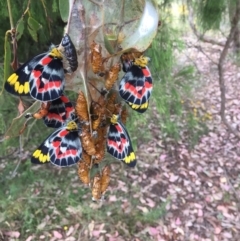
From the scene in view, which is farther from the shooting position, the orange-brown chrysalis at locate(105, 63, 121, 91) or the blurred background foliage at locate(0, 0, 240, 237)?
the blurred background foliage at locate(0, 0, 240, 237)

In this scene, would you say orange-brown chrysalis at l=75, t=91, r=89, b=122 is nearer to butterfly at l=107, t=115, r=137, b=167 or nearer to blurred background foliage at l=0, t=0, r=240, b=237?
butterfly at l=107, t=115, r=137, b=167

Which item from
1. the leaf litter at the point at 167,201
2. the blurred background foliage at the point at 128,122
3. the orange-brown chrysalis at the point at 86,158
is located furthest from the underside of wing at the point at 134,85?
the leaf litter at the point at 167,201

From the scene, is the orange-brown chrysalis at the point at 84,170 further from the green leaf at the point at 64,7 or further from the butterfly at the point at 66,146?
the green leaf at the point at 64,7

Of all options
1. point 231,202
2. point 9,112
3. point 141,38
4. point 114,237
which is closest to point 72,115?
point 141,38

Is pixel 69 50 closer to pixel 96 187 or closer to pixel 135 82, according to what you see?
pixel 135 82

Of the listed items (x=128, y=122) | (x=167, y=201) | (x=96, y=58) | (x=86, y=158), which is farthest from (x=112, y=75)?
(x=167, y=201)

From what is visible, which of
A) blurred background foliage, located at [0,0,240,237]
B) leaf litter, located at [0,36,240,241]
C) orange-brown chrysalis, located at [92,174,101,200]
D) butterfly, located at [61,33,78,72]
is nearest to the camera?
butterfly, located at [61,33,78,72]

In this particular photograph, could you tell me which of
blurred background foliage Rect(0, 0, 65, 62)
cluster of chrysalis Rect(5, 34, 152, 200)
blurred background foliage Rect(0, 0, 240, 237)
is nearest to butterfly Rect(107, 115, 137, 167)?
cluster of chrysalis Rect(5, 34, 152, 200)
